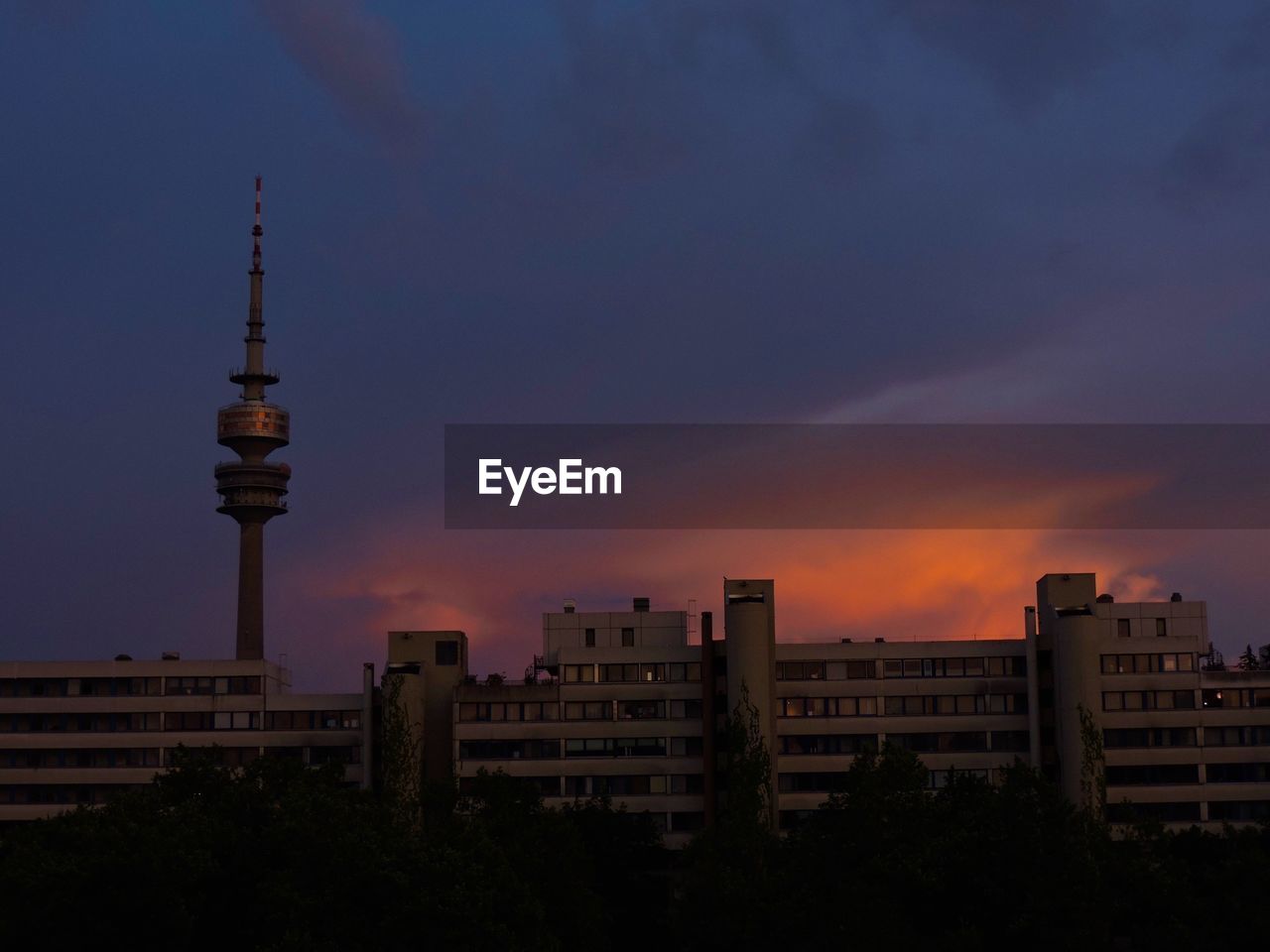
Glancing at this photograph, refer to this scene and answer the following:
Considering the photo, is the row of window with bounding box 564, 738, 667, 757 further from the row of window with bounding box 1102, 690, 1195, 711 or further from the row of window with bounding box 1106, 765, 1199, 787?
the row of window with bounding box 1106, 765, 1199, 787

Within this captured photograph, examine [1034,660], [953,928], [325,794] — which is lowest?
[953,928]

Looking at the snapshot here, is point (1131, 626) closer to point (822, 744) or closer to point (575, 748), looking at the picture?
point (822, 744)

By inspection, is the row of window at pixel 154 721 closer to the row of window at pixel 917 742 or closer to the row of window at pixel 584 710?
the row of window at pixel 584 710


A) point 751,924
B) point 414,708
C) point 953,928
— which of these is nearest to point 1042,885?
point 953,928

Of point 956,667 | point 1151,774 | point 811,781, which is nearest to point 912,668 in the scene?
point 956,667

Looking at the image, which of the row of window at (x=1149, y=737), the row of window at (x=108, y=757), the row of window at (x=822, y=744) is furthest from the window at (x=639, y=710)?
the row of window at (x=1149, y=737)

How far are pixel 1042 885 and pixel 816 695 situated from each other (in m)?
63.1

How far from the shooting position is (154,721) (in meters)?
171

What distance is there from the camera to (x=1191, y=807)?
15975 centimetres

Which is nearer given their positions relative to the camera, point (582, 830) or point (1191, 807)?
point (582, 830)

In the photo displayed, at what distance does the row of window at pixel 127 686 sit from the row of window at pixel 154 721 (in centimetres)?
182

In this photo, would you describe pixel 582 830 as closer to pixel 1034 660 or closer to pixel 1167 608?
pixel 1034 660

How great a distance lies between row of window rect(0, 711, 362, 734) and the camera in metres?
170

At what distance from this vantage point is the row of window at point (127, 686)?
171000 mm
